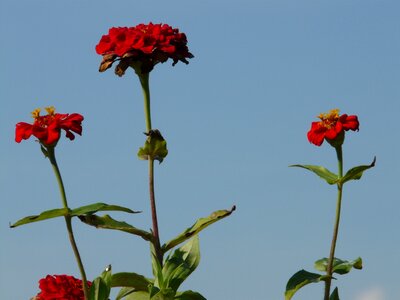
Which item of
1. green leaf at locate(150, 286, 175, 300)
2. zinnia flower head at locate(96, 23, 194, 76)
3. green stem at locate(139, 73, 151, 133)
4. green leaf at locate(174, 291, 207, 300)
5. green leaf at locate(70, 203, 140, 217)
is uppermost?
zinnia flower head at locate(96, 23, 194, 76)

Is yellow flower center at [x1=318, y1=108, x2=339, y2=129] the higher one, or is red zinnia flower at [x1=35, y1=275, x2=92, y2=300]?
yellow flower center at [x1=318, y1=108, x2=339, y2=129]

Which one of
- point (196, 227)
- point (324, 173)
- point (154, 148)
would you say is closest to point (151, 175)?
point (154, 148)

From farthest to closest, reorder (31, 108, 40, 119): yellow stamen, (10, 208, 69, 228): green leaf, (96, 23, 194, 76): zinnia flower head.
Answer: (96, 23, 194, 76): zinnia flower head, (31, 108, 40, 119): yellow stamen, (10, 208, 69, 228): green leaf

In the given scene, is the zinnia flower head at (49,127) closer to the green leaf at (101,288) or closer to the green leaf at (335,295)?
the green leaf at (101,288)

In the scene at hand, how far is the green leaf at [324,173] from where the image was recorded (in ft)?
16.0

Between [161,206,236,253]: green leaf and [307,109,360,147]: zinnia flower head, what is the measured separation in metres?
0.60

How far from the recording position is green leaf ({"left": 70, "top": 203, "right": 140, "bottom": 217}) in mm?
4555

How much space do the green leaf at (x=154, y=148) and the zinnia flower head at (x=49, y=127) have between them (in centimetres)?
43

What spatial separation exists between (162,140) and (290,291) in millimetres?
1013

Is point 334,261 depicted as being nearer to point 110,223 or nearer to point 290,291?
point 290,291

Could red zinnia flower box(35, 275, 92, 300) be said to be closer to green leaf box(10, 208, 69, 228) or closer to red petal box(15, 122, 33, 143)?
green leaf box(10, 208, 69, 228)

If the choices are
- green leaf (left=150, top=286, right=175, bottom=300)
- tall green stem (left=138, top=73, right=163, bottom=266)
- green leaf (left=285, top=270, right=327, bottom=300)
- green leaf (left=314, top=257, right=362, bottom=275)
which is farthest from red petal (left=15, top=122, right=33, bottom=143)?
green leaf (left=314, top=257, right=362, bottom=275)

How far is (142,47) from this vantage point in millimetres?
4840

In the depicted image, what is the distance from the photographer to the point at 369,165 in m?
4.79
